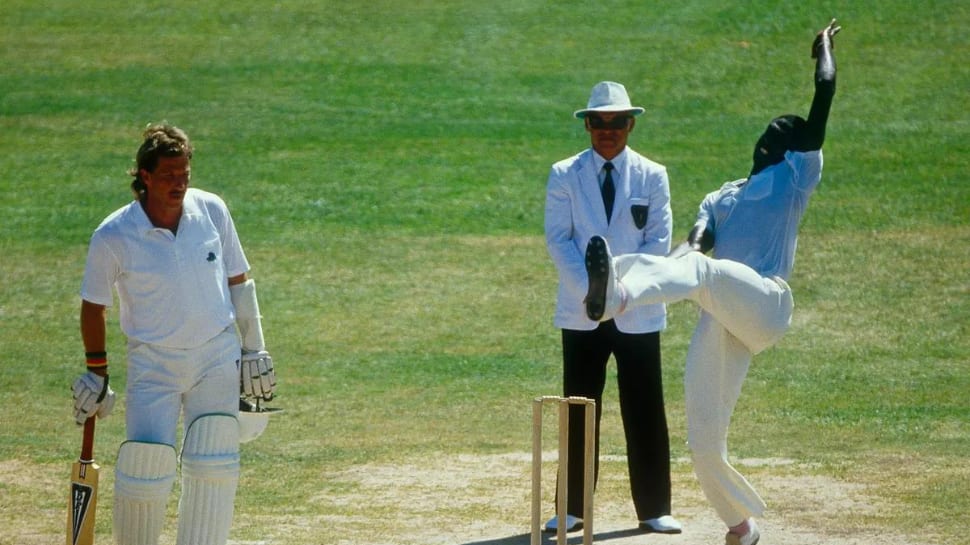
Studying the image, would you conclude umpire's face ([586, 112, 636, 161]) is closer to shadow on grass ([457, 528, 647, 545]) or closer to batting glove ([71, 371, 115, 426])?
shadow on grass ([457, 528, 647, 545])

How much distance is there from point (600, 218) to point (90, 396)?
250cm

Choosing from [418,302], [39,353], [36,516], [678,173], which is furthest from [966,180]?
[36,516]

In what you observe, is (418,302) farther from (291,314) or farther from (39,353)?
(39,353)

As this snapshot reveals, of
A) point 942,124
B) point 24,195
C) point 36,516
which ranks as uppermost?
point 942,124

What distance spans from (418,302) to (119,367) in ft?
8.48

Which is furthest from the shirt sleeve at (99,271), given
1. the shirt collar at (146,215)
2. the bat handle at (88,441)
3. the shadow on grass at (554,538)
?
the shadow on grass at (554,538)

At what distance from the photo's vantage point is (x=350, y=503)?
7.76 meters

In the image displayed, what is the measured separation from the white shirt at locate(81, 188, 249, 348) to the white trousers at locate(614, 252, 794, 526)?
5.92ft

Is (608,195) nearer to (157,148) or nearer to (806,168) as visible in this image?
(806,168)

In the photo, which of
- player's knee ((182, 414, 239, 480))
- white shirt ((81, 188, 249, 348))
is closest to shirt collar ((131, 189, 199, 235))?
white shirt ((81, 188, 249, 348))

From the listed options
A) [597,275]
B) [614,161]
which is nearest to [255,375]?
[597,275]

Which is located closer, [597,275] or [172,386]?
[597,275]

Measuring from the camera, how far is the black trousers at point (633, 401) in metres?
7.21

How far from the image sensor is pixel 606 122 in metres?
7.16
